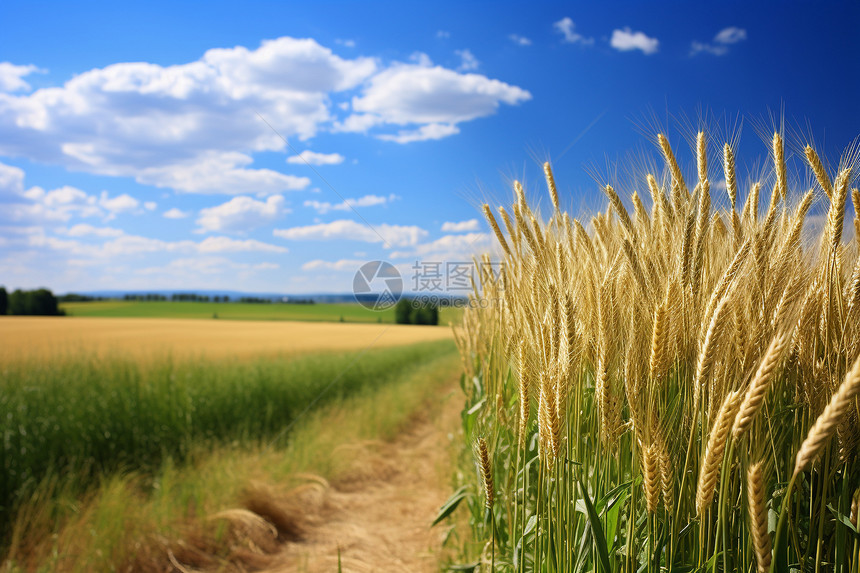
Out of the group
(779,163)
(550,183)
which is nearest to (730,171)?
(779,163)

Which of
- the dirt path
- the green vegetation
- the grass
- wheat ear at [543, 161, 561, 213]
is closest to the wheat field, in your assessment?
wheat ear at [543, 161, 561, 213]

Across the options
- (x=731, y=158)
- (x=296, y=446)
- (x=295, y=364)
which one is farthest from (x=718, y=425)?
(x=295, y=364)

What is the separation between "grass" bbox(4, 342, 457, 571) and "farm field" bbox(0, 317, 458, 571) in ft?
0.04

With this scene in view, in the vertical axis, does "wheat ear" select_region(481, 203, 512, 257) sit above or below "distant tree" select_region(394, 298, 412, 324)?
above

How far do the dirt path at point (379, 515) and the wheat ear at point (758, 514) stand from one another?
2.80 metres

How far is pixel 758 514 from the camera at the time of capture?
1.06 metres

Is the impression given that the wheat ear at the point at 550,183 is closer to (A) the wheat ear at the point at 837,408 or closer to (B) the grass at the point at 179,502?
(A) the wheat ear at the point at 837,408

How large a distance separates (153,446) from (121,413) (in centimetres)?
55

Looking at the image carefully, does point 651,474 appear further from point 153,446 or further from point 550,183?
point 153,446

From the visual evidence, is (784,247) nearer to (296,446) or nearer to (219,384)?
(296,446)

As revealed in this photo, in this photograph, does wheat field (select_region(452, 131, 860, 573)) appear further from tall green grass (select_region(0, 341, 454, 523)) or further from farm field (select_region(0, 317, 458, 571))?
tall green grass (select_region(0, 341, 454, 523))

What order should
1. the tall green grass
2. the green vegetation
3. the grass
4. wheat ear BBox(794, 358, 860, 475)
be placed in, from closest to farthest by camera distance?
wheat ear BBox(794, 358, 860, 475) → the grass → the tall green grass → the green vegetation

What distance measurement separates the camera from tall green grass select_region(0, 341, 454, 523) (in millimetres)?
5305

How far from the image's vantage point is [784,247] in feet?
4.81
